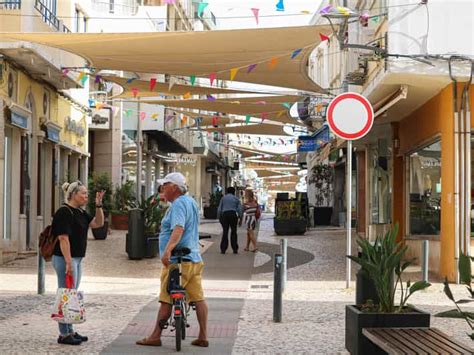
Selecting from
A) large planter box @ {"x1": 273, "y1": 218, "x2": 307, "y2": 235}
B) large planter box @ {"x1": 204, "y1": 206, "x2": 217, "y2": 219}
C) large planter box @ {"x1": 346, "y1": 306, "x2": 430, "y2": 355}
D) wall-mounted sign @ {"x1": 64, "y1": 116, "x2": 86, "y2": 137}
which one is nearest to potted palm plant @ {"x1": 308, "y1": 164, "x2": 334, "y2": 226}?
large planter box @ {"x1": 204, "y1": 206, "x2": 217, "y2": 219}

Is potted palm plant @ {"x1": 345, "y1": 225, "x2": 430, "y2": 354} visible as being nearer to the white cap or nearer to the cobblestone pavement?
the cobblestone pavement

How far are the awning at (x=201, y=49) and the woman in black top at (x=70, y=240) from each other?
6.29 metres

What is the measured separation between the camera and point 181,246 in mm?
7828

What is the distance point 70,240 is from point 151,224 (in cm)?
1033

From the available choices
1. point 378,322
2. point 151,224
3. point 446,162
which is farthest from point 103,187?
point 378,322

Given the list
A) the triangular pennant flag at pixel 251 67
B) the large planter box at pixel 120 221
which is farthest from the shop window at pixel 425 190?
the large planter box at pixel 120 221

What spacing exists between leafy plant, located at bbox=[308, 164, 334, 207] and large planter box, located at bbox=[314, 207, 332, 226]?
173cm

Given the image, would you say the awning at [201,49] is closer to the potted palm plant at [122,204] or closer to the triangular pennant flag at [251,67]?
the triangular pennant flag at [251,67]

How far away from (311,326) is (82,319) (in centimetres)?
265

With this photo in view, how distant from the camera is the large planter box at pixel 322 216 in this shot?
36688mm

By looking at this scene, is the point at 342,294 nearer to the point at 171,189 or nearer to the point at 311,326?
the point at 311,326

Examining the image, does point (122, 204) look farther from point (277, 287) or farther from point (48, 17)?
point (277, 287)

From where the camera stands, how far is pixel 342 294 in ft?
40.2

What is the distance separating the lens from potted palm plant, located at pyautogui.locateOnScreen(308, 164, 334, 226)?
1451 inches
